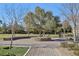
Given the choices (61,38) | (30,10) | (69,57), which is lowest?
(69,57)

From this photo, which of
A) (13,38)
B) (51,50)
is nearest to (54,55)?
(51,50)

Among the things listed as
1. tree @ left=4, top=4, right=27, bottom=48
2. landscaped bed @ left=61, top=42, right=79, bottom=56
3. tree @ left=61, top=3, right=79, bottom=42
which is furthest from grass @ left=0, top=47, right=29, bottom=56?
tree @ left=61, top=3, right=79, bottom=42

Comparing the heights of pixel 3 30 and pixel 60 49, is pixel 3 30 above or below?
above

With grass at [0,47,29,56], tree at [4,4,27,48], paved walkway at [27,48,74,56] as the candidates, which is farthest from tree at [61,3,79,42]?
grass at [0,47,29,56]

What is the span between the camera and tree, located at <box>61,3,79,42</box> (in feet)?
12.5

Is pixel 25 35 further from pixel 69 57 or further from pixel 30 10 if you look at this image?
pixel 69 57

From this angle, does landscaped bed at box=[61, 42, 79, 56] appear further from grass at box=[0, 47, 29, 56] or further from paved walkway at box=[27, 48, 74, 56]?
grass at box=[0, 47, 29, 56]

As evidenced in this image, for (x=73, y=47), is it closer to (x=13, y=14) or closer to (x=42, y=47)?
(x=42, y=47)

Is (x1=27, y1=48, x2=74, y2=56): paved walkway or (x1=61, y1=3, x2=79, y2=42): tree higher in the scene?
(x1=61, y1=3, x2=79, y2=42): tree

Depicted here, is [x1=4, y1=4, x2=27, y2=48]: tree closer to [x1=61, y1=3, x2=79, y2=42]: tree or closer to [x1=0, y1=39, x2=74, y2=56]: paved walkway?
[x1=0, y1=39, x2=74, y2=56]: paved walkway

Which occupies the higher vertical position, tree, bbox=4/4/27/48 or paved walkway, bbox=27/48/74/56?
tree, bbox=4/4/27/48

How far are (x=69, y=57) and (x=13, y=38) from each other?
0.76 meters

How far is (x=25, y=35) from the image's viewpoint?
12.6 ft

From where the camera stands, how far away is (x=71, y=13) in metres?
3.84
